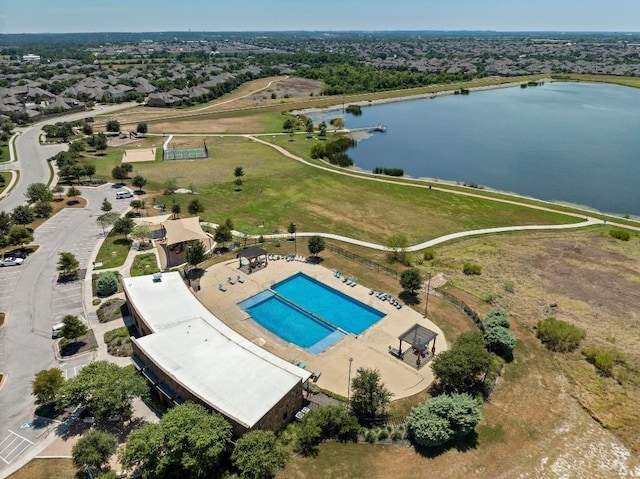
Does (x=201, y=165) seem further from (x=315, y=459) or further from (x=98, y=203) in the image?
(x=315, y=459)

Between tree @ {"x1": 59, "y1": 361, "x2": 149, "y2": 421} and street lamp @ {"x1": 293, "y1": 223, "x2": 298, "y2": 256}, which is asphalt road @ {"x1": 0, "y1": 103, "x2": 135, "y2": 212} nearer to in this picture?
street lamp @ {"x1": 293, "y1": 223, "x2": 298, "y2": 256}

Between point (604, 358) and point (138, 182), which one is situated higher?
point (138, 182)

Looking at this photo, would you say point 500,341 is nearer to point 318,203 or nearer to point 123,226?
point 318,203

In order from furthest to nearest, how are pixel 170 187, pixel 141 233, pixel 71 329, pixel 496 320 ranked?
pixel 170 187, pixel 141 233, pixel 496 320, pixel 71 329

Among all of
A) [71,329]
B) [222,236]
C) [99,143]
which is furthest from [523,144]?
[71,329]

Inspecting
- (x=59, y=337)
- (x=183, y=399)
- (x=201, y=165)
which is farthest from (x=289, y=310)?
(x=201, y=165)

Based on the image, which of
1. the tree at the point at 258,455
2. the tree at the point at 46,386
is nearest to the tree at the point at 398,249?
the tree at the point at 258,455

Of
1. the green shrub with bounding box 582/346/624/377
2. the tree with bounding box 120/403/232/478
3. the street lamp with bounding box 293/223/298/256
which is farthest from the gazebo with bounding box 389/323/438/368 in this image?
the street lamp with bounding box 293/223/298/256

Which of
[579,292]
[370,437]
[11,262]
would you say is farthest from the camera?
[11,262]
